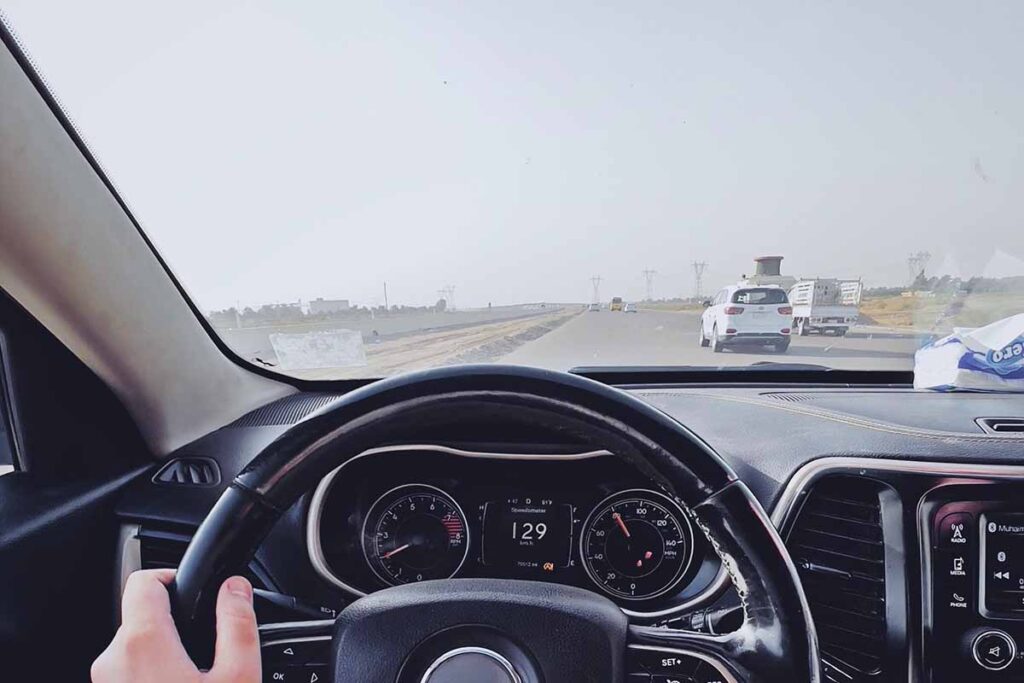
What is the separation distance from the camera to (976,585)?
197 cm

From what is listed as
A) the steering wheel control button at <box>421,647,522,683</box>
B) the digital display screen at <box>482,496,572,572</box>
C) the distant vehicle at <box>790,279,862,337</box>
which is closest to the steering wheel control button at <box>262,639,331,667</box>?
the steering wheel control button at <box>421,647,522,683</box>

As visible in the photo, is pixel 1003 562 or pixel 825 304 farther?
pixel 825 304

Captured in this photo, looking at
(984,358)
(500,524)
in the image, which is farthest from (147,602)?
(984,358)

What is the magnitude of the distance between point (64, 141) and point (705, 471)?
1959 mm

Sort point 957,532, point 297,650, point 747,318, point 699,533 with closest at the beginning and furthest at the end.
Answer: point 297,650 → point 957,532 → point 699,533 → point 747,318

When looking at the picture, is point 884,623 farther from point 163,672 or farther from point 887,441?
point 163,672

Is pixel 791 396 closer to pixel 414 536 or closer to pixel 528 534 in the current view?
pixel 528 534

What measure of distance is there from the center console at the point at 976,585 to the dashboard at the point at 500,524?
0.61 m

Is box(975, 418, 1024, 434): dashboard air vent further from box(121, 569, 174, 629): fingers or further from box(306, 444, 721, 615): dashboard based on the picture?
box(121, 569, 174, 629): fingers

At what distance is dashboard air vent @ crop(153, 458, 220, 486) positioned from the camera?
8.29 ft

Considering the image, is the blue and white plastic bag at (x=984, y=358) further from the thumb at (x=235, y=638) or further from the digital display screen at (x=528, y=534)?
the thumb at (x=235, y=638)

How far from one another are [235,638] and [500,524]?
125cm

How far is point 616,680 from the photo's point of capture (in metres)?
1.46

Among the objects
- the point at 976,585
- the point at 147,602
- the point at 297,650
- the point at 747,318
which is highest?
the point at 747,318
